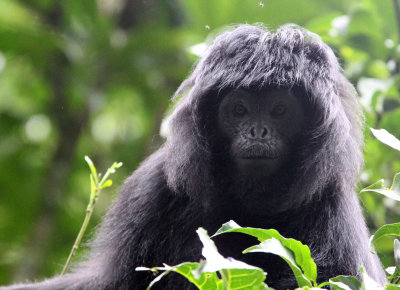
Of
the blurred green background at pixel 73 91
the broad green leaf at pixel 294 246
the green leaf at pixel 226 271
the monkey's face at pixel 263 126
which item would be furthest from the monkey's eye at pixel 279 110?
the blurred green background at pixel 73 91

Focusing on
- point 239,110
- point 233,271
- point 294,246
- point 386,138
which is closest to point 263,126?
point 239,110

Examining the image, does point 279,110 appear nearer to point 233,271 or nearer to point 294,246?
point 294,246

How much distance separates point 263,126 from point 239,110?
0.59ft

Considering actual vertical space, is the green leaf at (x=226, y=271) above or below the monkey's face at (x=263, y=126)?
below

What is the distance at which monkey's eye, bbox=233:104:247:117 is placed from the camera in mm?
3598

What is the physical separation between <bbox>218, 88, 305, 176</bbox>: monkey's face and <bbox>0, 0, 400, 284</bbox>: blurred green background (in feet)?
7.09

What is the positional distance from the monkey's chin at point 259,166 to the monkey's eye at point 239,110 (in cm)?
25

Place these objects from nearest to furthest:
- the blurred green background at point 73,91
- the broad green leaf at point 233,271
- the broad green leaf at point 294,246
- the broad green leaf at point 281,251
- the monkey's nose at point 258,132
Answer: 1. the broad green leaf at point 233,271
2. the broad green leaf at point 281,251
3. the broad green leaf at point 294,246
4. the monkey's nose at point 258,132
5. the blurred green background at point 73,91

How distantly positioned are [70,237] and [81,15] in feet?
8.07

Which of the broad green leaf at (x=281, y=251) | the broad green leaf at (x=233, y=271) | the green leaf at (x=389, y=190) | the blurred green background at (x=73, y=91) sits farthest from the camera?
the blurred green background at (x=73, y=91)

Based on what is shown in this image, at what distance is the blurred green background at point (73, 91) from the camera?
6.63 meters

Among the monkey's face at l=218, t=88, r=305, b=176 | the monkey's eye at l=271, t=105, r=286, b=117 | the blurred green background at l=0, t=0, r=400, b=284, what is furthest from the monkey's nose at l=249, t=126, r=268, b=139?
the blurred green background at l=0, t=0, r=400, b=284

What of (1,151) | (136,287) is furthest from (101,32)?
(136,287)

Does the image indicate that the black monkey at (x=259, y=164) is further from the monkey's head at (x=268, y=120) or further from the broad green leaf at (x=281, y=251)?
the broad green leaf at (x=281, y=251)
